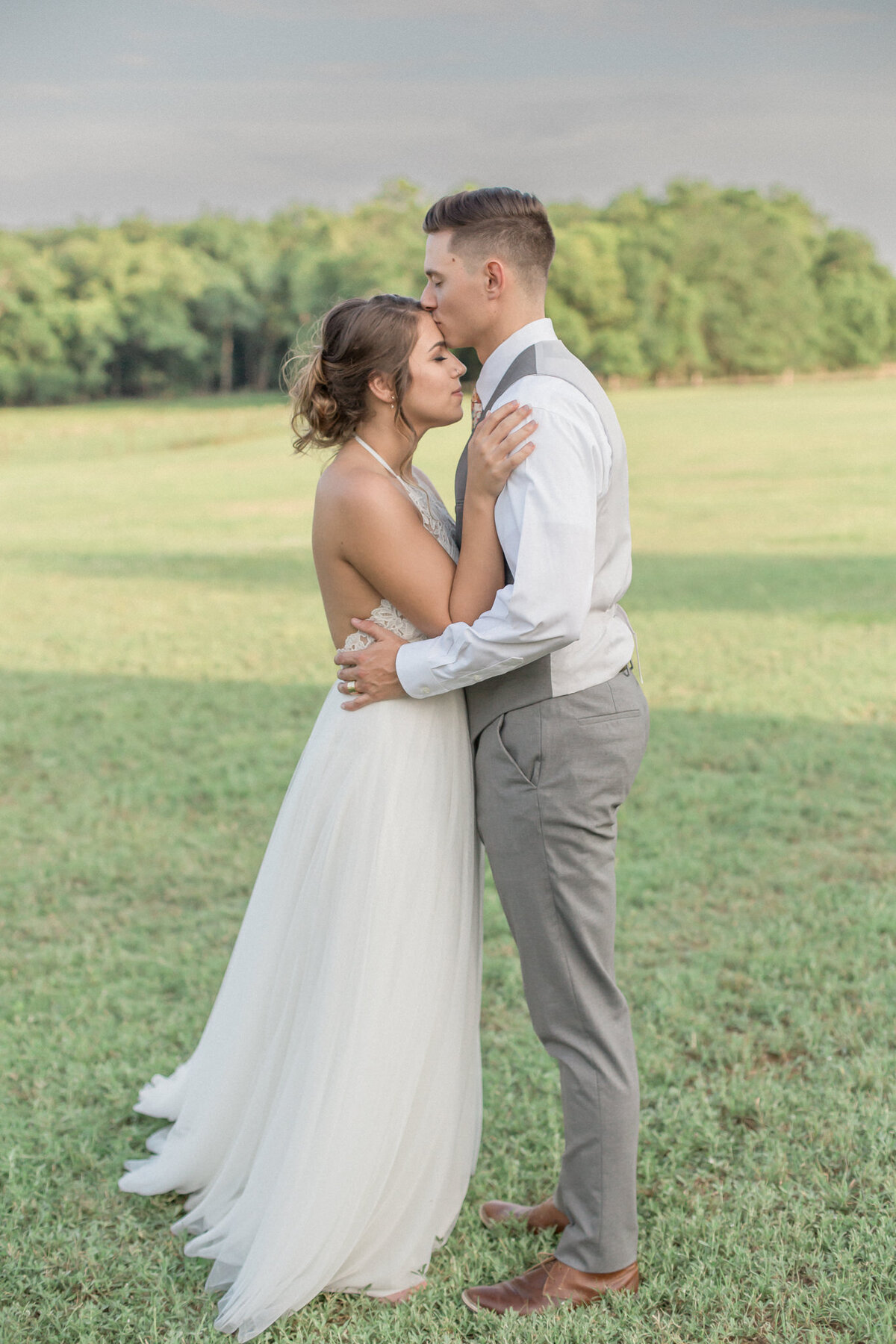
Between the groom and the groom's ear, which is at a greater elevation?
the groom's ear

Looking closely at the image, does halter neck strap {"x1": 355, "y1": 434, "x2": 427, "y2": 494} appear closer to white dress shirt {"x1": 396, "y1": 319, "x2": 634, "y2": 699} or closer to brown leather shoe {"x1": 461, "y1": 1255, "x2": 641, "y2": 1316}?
white dress shirt {"x1": 396, "y1": 319, "x2": 634, "y2": 699}

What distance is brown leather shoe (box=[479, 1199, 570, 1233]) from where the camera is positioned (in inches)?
126

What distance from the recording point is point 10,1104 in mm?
3895

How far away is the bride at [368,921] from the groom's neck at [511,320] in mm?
143

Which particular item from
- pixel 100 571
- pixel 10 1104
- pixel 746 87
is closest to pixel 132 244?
pixel 746 87

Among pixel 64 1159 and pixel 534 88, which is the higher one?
pixel 534 88

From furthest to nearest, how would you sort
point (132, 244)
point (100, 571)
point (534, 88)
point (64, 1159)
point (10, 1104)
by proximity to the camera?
point (534, 88)
point (132, 244)
point (100, 571)
point (10, 1104)
point (64, 1159)

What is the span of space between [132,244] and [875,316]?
62.2 metres

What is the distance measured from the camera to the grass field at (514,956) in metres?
2.97

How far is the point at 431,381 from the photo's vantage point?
2812mm

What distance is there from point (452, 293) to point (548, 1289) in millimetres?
2432

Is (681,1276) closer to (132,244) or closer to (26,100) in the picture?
(132,244)

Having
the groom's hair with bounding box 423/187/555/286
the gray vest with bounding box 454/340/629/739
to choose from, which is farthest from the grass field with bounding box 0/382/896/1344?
the groom's hair with bounding box 423/187/555/286

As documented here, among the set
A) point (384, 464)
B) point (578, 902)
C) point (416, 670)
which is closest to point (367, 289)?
point (384, 464)
